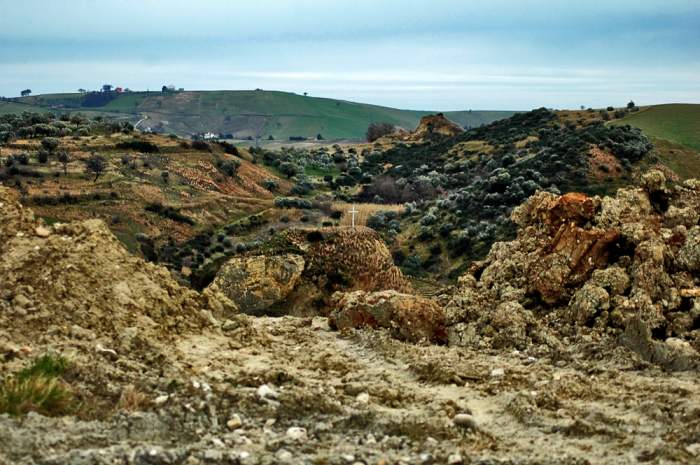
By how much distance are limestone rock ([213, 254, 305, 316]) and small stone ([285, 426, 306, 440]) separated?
8.09m

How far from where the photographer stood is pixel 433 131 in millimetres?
85750

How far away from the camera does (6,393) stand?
5.34 meters

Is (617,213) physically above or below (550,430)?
above

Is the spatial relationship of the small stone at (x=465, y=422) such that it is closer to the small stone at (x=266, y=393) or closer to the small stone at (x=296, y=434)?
the small stone at (x=296, y=434)

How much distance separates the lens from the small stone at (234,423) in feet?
18.2

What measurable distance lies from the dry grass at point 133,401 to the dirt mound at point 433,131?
76.7 meters

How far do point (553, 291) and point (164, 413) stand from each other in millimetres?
5882

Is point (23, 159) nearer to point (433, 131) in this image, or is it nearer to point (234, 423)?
point (234, 423)

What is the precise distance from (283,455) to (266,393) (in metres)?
1.04

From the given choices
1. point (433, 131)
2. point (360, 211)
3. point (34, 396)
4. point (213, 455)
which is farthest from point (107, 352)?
point (433, 131)

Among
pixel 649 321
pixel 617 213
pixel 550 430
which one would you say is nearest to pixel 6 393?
pixel 550 430

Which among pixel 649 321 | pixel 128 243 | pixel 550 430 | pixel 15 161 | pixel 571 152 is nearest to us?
pixel 550 430

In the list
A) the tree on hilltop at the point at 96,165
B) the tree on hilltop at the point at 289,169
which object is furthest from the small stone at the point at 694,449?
the tree on hilltop at the point at 289,169

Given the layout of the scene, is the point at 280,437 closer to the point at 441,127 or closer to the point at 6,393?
the point at 6,393
